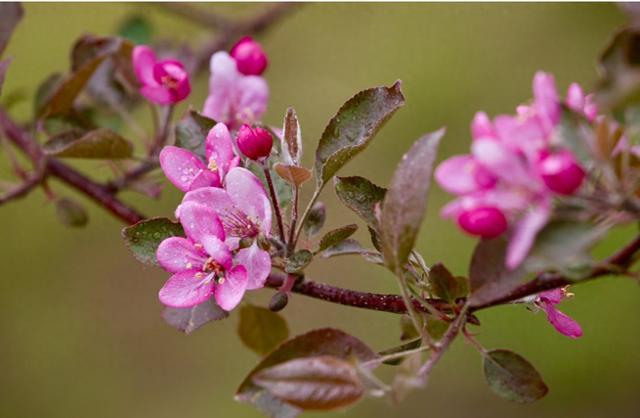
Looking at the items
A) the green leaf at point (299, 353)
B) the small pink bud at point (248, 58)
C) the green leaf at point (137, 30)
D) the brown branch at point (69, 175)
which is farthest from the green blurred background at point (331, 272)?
the green leaf at point (299, 353)

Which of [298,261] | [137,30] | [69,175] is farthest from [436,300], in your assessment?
[137,30]

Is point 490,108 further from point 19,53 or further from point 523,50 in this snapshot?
point 19,53

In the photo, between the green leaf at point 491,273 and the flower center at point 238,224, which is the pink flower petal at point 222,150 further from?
the green leaf at point 491,273

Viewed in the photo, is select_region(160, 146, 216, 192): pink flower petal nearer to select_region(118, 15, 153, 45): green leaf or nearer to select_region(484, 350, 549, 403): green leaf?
select_region(484, 350, 549, 403): green leaf

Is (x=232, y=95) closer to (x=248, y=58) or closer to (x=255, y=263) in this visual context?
(x=248, y=58)

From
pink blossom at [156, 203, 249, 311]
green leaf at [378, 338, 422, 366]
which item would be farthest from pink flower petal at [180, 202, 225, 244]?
green leaf at [378, 338, 422, 366]
